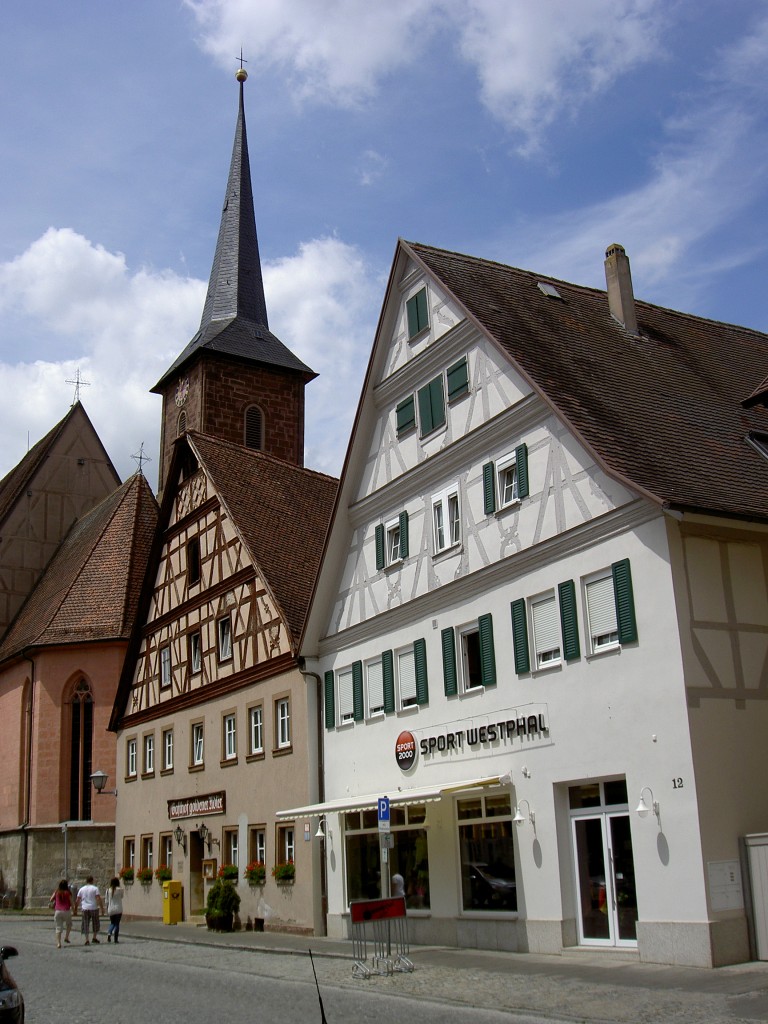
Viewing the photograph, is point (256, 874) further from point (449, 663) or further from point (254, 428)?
point (254, 428)

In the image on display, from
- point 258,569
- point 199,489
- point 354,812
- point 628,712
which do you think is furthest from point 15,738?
point 628,712

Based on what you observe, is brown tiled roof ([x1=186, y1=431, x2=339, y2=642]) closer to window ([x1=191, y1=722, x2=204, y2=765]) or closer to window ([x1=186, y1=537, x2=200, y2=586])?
window ([x1=186, y1=537, x2=200, y2=586])

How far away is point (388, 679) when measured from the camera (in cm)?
2069

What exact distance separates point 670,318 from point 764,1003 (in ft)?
Result: 47.3

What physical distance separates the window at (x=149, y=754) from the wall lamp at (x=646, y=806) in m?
18.7

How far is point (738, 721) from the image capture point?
47.4 feet

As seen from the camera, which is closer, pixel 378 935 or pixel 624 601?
pixel 624 601

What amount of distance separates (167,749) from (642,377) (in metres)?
17.0

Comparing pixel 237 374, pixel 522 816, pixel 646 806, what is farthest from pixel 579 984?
pixel 237 374

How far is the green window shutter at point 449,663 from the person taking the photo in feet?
61.3

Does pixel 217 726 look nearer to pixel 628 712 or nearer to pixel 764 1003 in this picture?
pixel 628 712

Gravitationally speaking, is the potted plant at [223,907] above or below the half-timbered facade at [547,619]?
below

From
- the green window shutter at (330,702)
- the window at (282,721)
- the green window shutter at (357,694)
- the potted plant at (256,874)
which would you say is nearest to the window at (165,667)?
the window at (282,721)

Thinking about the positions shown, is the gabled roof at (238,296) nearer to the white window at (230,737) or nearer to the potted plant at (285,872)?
the white window at (230,737)
